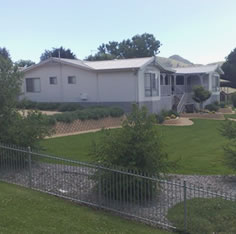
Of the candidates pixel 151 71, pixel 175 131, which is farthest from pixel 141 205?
pixel 151 71

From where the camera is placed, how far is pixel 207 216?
7207 mm

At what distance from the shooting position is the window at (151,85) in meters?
27.8

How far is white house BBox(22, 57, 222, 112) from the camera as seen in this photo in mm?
26500

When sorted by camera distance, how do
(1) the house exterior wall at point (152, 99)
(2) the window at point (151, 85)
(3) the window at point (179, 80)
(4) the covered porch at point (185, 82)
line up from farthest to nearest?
(3) the window at point (179, 80) < (4) the covered porch at point (185, 82) < (2) the window at point (151, 85) < (1) the house exterior wall at point (152, 99)

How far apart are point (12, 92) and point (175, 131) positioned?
12.2 m

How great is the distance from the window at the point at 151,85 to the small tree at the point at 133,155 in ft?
63.7

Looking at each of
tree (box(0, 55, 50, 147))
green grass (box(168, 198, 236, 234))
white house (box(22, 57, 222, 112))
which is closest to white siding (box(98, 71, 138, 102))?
white house (box(22, 57, 222, 112))

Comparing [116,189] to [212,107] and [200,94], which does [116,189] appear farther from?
[212,107]

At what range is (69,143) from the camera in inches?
627

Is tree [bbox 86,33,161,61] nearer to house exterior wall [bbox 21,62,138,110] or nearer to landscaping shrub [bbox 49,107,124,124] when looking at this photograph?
house exterior wall [bbox 21,62,138,110]

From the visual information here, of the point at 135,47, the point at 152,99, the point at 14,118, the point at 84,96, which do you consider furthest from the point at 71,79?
the point at 135,47

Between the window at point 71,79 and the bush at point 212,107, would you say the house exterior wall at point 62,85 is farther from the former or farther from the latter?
the bush at point 212,107

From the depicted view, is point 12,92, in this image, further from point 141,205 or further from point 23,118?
point 141,205

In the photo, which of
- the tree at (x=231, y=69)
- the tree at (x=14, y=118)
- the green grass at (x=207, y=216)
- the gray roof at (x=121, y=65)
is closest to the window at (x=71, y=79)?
the gray roof at (x=121, y=65)
